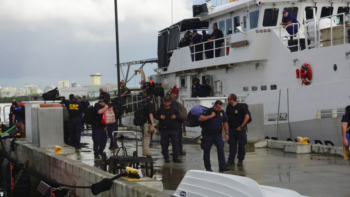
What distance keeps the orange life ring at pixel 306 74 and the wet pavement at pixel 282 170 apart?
87.5 inches

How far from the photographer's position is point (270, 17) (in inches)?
637

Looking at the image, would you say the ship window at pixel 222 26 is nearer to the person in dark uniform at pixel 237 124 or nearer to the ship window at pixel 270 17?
the ship window at pixel 270 17

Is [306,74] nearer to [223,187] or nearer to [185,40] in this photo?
[185,40]

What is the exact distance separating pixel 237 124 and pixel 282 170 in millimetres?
1441

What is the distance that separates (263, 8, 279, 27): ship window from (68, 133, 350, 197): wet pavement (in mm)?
5691

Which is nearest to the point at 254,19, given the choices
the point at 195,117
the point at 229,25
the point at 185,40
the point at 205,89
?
the point at 229,25

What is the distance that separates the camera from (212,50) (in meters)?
18.5

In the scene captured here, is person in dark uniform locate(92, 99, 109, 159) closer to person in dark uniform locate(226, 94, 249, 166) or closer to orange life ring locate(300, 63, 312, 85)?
person in dark uniform locate(226, 94, 249, 166)

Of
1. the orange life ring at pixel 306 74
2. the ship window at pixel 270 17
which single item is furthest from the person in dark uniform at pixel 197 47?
the orange life ring at pixel 306 74

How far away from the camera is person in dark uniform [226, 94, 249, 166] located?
380 inches

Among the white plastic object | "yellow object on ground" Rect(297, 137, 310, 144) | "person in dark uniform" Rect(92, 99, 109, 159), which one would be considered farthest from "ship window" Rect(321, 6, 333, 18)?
the white plastic object

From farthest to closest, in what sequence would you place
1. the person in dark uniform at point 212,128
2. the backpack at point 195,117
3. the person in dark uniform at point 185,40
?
the person in dark uniform at point 185,40, the backpack at point 195,117, the person in dark uniform at point 212,128

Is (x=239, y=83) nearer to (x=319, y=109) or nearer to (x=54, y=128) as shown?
Result: (x=319, y=109)

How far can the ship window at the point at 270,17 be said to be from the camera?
52.8 feet
